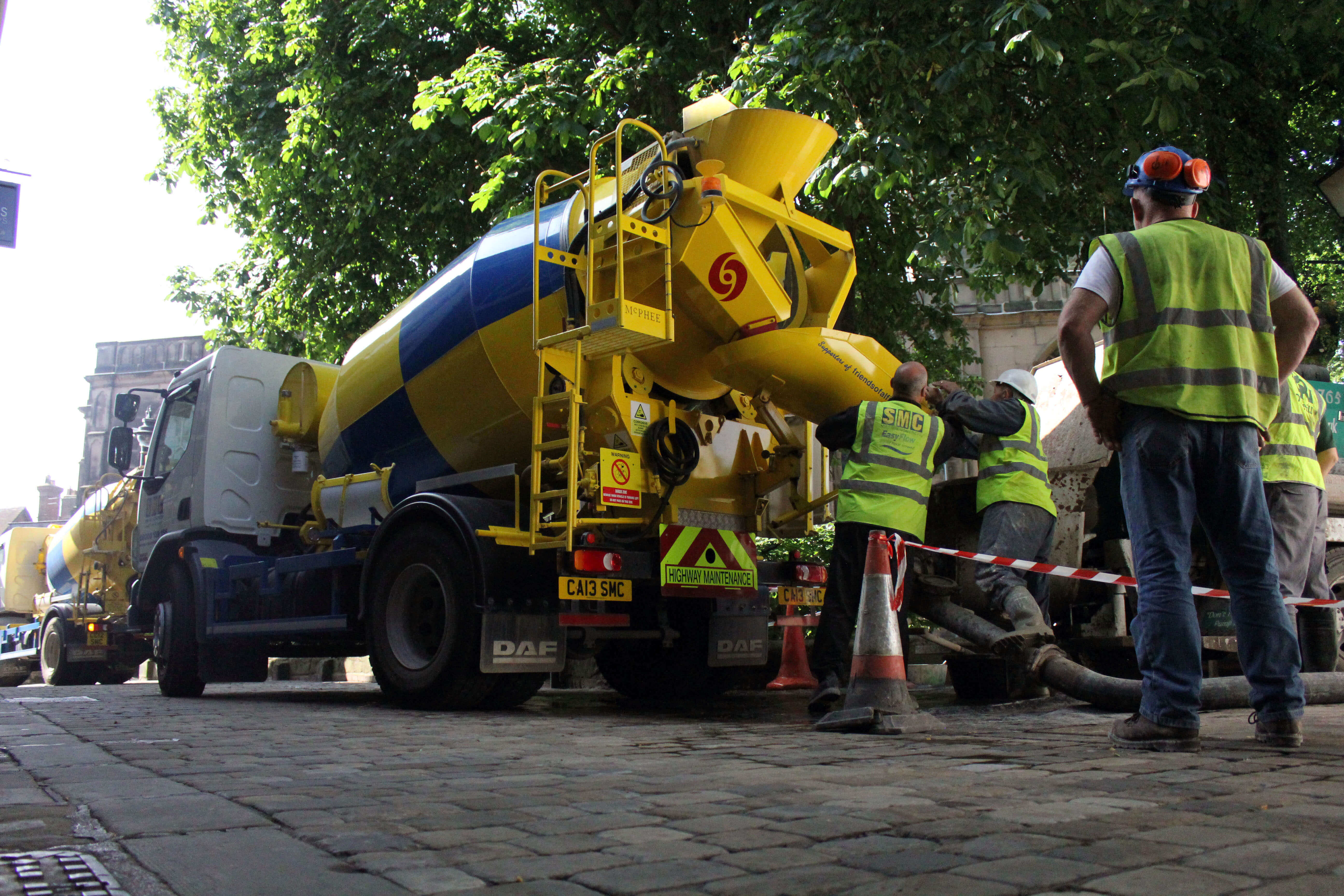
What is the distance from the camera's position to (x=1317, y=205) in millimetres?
13320

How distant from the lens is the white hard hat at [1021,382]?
21.5 ft

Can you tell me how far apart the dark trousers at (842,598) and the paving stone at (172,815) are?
3.32m

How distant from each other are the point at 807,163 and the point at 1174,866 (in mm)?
4617

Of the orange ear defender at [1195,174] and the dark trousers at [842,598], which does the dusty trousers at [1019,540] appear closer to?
the dark trousers at [842,598]

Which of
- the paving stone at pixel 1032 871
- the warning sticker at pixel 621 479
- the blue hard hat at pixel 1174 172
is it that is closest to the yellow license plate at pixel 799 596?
the warning sticker at pixel 621 479

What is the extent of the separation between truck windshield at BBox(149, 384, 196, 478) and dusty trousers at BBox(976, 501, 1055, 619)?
6147mm

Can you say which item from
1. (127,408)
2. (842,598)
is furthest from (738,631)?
(127,408)

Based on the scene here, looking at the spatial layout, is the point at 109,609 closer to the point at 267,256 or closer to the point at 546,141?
the point at 267,256

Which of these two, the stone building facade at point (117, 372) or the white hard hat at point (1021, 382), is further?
the stone building facade at point (117, 372)

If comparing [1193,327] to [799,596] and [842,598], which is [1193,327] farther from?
[799,596]

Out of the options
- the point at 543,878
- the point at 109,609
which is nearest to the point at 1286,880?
the point at 543,878

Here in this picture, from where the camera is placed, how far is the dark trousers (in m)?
5.73

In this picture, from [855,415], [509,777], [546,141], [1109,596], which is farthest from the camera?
[546,141]

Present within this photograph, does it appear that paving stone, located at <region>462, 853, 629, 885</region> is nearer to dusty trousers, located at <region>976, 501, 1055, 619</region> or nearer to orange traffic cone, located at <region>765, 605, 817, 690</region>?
dusty trousers, located at <region>976, 501, 1055, 619</region>
